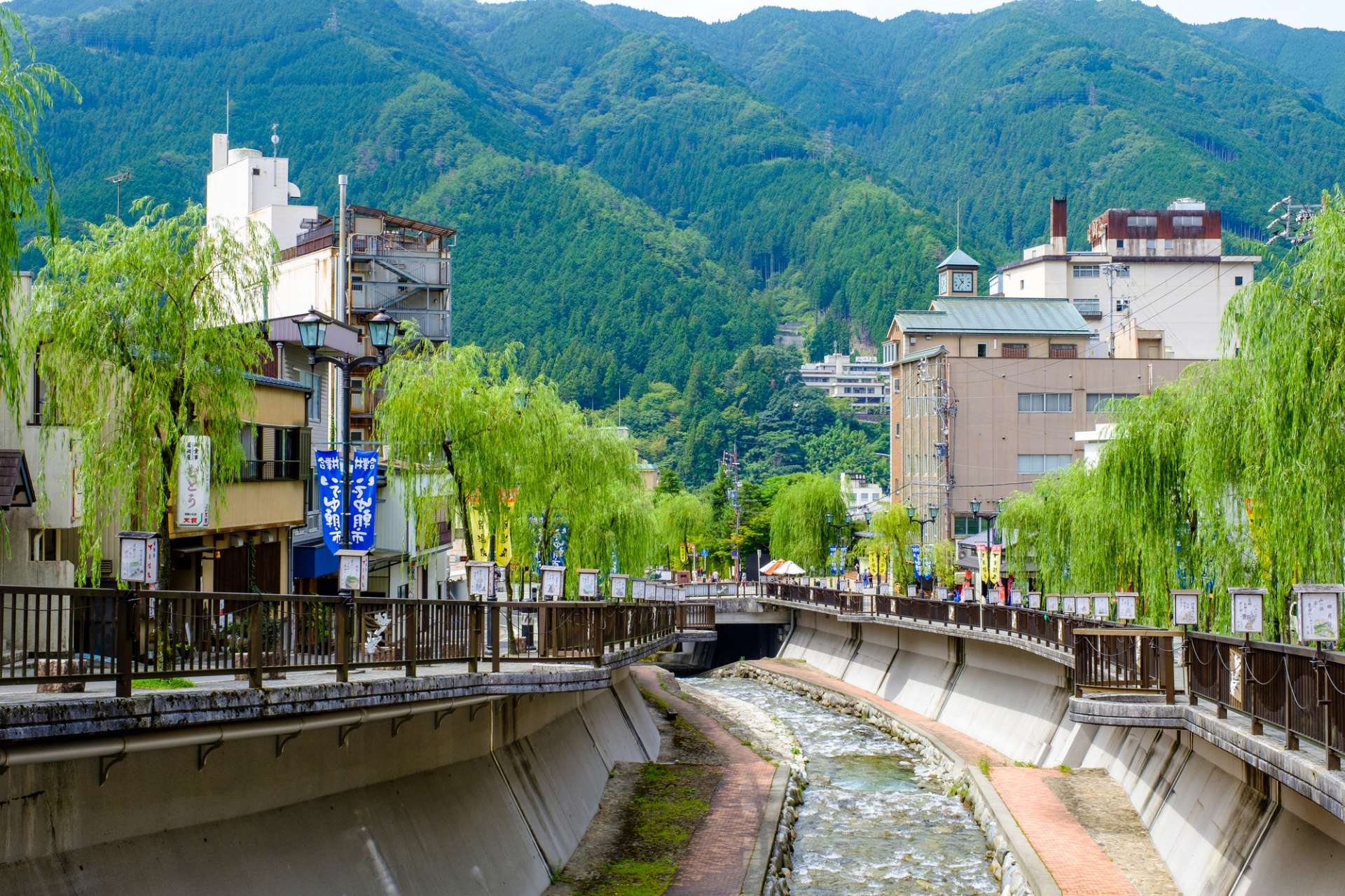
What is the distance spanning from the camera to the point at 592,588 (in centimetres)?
2681

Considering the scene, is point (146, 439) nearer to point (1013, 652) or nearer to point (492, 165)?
point (1013, 652)

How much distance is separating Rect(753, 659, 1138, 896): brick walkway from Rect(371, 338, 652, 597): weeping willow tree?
466 inches

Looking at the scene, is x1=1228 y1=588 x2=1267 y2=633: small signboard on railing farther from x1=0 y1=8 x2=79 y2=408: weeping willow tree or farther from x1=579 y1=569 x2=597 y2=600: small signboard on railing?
x1=0 y1=8 x2=79 y2=408: weeping willow tree

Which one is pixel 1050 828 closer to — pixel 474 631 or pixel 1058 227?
pixel 474 631

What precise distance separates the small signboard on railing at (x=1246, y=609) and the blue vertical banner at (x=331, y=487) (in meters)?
14.6

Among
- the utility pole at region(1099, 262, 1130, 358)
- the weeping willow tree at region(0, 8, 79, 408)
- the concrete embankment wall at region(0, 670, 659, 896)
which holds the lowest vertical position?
the concrete embankment wall at region(0, 670, 659, 896)

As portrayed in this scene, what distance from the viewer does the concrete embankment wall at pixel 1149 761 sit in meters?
16.4

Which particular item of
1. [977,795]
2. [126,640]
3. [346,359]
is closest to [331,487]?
[346,359]

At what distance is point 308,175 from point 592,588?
17824 centimetres

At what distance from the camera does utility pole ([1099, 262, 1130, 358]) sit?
88.9m

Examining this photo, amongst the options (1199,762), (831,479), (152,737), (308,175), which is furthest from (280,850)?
(308,175)

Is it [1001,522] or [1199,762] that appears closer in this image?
[1199,762]

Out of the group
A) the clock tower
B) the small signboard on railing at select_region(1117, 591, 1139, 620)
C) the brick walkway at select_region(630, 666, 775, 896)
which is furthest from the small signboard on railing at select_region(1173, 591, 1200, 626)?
the clock tower

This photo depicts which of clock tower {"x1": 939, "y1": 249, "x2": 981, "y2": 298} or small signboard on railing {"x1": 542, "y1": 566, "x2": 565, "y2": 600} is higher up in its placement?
clock tower {"x1": 939, "y1": 249, "x2": 981, "y2": 298}
